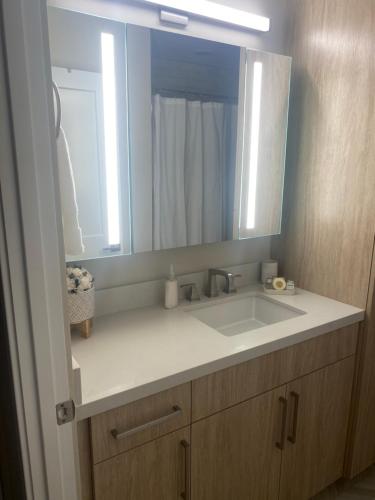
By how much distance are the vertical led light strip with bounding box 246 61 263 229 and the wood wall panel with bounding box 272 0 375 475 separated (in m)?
0.19

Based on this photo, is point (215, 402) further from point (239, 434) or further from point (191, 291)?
point (191, 291)

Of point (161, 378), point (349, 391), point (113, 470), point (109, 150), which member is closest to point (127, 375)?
point (161, 378)

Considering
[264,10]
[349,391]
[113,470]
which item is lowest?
[349,391]

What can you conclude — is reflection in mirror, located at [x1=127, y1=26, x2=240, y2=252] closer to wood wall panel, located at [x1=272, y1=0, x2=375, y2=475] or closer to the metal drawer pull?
wood wall panel, located at [x1=272, y1=0, x2=375, y2=475]

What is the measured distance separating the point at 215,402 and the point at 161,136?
986 mm

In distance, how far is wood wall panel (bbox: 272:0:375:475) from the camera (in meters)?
1.44

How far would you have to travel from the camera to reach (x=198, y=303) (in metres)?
1.60

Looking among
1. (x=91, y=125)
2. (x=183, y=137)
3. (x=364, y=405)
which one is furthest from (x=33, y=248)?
(x=364, y=405)

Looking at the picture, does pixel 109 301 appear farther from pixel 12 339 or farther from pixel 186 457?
pixel 12 339

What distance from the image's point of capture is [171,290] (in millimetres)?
1526

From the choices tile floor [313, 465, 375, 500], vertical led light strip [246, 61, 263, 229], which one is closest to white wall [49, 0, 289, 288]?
vertical led light strip [246, 61, 263, 229]

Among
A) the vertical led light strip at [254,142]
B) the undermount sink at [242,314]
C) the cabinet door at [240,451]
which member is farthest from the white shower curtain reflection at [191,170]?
the cabinet door at [240,451]

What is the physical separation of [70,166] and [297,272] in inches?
46.4

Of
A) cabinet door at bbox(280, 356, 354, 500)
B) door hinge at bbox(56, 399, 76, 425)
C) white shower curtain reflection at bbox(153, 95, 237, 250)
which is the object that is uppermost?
white shower curtain reflection at bbox(153, 95, 237, 250)
